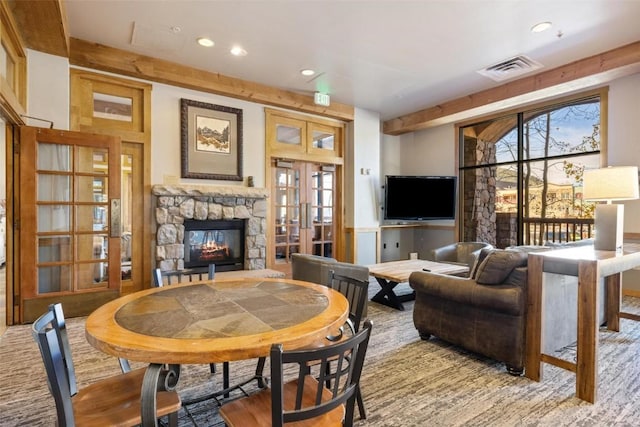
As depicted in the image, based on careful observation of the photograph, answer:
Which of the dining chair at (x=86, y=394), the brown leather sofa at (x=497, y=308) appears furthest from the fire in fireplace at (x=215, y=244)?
the dining chair at (x=86, y=394)

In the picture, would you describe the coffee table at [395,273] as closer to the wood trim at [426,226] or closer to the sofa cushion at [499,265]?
the sofa cushion at [499,265]

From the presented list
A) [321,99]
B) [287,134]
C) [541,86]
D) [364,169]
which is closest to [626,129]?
[541,86]

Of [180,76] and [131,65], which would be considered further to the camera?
[180,76]

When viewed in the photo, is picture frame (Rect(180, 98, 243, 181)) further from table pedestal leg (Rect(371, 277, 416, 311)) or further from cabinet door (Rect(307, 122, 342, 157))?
table pedestal leg (Rect(371, 277, 416, 311))

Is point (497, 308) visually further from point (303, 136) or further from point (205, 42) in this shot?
point (303, 136)

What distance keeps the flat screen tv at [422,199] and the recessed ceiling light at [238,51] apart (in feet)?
11.3

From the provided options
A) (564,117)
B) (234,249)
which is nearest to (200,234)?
(234,249)

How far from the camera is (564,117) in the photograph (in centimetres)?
528

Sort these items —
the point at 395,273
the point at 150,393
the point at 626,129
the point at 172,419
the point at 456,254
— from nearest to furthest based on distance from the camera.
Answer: the point at 150,393
the point at 172,419
the point at 395,273
the point at 626,129
the point at 456,254

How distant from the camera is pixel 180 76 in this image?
14.5 ft

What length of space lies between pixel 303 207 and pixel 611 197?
408 centimetres

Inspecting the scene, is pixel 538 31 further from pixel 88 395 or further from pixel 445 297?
pixel 88 395

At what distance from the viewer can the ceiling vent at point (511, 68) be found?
4.18 m

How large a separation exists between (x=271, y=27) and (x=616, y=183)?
3.47 meters
